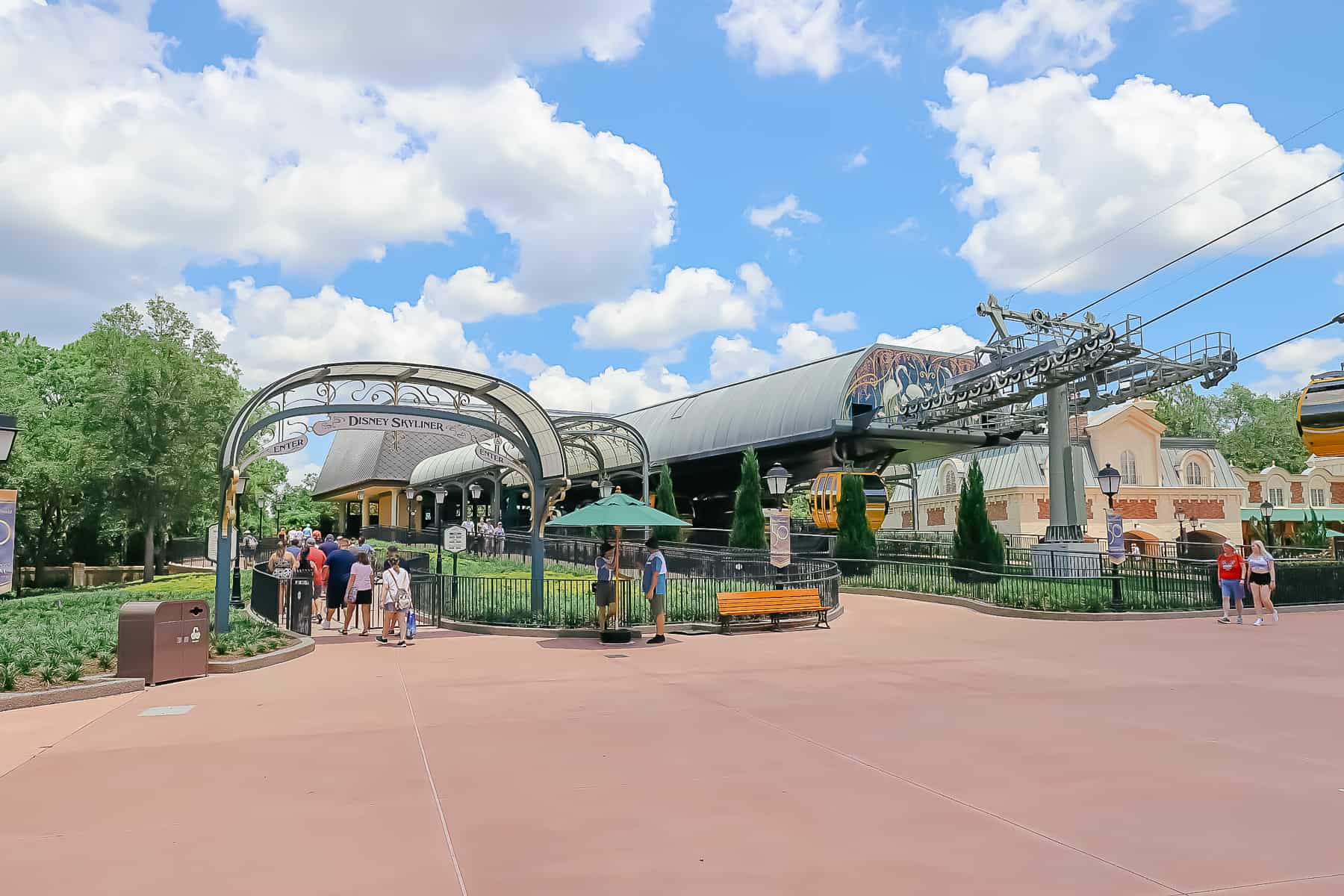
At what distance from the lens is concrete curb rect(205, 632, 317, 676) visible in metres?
11.9

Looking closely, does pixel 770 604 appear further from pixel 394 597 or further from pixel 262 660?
pixel 262 660

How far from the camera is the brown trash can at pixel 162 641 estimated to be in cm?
1083

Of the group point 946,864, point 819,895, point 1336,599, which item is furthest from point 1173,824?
point 1336,599

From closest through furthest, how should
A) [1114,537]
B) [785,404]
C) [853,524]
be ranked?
1. [1114,537]
2. [853,524]
3. [785,404]

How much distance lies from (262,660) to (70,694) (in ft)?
9.26

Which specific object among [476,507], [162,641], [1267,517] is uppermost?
[476,507]

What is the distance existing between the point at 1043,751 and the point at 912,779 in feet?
4.67

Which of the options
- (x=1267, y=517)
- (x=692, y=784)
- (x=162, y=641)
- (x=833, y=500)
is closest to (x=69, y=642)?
(x=162, y=641)

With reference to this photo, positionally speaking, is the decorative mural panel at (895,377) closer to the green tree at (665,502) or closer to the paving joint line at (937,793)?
the green tree at (665,502)

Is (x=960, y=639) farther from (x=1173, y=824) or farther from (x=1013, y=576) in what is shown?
(x=1173, y=824)

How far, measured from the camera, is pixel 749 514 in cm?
3139

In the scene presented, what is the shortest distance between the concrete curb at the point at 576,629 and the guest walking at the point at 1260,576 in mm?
8669

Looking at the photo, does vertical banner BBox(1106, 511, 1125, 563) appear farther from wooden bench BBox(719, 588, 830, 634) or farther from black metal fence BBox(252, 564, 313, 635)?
black metal fence BBox(252, 564, 313, 635)

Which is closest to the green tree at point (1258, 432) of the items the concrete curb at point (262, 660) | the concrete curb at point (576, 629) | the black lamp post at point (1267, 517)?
the black lamp post at point (1267, 517)
